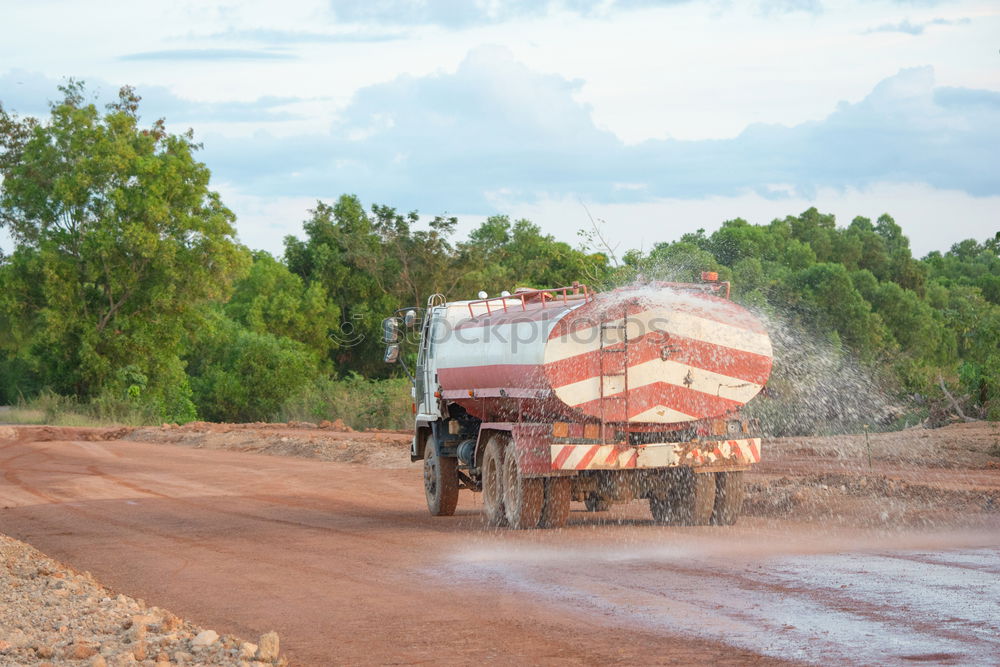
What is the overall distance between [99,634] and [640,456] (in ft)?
23.0

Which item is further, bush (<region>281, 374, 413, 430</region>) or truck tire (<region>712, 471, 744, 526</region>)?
bush (<region>281, 374, 413, 430</region>)

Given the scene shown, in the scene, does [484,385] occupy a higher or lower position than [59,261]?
lower

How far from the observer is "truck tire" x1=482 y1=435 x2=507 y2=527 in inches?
594

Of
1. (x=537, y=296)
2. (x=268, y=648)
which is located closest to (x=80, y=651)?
(x=268, y=648)

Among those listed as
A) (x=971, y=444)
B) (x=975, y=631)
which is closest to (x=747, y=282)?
(x=971, y=444)

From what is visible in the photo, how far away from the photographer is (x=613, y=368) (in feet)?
45.7

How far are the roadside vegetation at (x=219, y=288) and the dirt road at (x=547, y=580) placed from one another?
74.6 feet

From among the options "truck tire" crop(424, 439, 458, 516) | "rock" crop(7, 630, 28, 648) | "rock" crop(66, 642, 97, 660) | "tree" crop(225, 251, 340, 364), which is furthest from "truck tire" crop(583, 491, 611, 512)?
"tree" crop(225, 251, 340, 364)

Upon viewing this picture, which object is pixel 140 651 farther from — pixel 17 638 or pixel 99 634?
pixel 17 638

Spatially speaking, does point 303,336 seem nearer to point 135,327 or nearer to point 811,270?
point 135,327

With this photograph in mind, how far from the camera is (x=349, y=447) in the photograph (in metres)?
31.2

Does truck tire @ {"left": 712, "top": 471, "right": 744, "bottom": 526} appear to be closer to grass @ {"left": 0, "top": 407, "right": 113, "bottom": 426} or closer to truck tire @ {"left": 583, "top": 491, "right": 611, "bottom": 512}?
truck tire @ {"left": 583, "top": 491, "right": 611, "bottom": 512}

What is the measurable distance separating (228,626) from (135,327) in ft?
146

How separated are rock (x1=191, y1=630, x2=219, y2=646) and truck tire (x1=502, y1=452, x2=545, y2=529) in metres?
6.45
